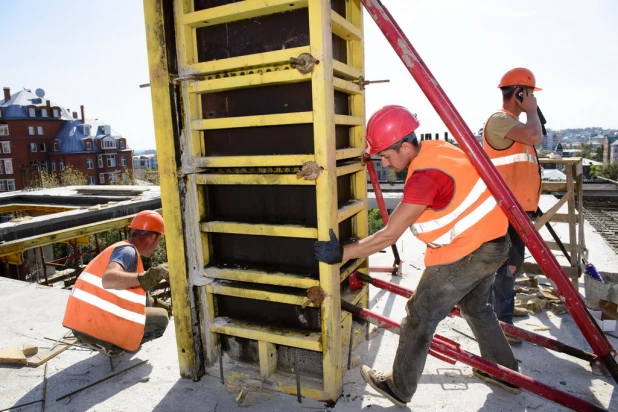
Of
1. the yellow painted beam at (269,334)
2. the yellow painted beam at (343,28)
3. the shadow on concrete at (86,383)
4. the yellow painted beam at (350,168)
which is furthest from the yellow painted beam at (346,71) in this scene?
the shadow on concrete at (86,383)

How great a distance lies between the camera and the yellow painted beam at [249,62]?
2.28 meters

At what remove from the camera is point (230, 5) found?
242cm

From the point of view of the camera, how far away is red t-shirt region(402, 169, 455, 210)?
2.14 meters

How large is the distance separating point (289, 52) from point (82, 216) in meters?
7.25

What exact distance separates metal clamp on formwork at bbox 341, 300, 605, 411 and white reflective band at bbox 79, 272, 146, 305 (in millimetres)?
1675

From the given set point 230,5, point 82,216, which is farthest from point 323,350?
point 82,216

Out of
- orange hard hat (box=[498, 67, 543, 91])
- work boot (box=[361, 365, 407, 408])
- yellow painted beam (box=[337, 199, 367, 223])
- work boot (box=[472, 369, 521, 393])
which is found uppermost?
orange hard hat (box=[498, 67, 543, 91])

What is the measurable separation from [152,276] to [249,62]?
1.68 metres

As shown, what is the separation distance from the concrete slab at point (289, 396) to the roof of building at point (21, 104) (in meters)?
46.2

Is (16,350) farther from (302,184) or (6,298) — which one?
(302,184)

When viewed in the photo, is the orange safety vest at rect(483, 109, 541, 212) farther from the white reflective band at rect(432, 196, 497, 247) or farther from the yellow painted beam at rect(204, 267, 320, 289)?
the yellow painted beam at rect(204, 267, 320, 289)

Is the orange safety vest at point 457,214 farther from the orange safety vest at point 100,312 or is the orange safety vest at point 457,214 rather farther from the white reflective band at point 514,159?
the orange safety vest at point 100,312

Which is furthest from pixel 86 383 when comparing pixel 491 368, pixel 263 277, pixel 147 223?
pixel 491 368

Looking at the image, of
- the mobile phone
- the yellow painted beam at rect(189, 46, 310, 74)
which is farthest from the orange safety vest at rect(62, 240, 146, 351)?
the mobile phone
